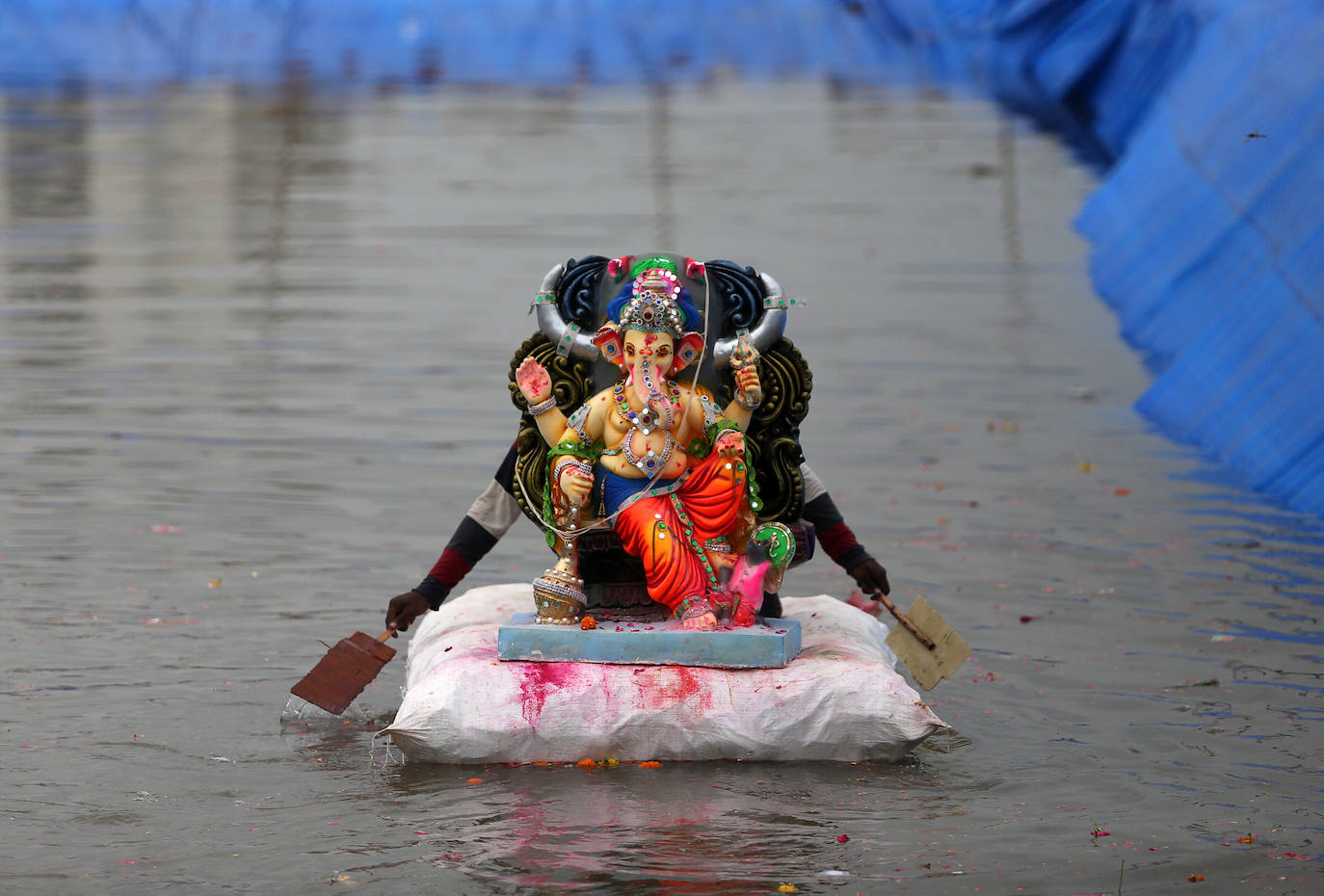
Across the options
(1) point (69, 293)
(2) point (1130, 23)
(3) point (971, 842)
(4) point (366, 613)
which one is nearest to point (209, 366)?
(1) point (69, 293)

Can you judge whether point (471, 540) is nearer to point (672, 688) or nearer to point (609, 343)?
point (609, 343)

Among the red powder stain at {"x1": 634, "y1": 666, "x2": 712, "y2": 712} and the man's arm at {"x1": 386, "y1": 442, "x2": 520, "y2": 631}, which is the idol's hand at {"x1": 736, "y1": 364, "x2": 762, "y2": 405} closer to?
the man's arm at {"x1": 386, "y1": 442, "x2": 520, "y2": 631}

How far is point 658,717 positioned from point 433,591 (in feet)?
3.73

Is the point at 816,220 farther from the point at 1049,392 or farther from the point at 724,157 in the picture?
the point at 1049,392

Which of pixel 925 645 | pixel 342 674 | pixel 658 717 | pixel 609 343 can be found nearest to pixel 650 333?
pixel 609 343

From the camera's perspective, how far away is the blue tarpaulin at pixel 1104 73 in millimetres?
11836

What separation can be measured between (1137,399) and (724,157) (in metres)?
11.0

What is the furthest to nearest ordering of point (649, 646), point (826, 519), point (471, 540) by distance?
point (826, 519)
point (471, 540)
point (649, 646)

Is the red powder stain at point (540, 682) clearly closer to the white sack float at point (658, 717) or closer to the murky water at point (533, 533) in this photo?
the white sack float at point (658, 717)

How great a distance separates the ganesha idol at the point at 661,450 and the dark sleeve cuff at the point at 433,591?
39 centimetres

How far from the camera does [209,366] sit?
1420cm

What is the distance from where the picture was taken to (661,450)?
731 centimetres

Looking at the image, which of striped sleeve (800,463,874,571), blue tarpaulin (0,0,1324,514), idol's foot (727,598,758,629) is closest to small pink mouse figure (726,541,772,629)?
idol's foot (727,598,758,629)

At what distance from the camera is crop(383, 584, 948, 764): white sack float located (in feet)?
22.7
